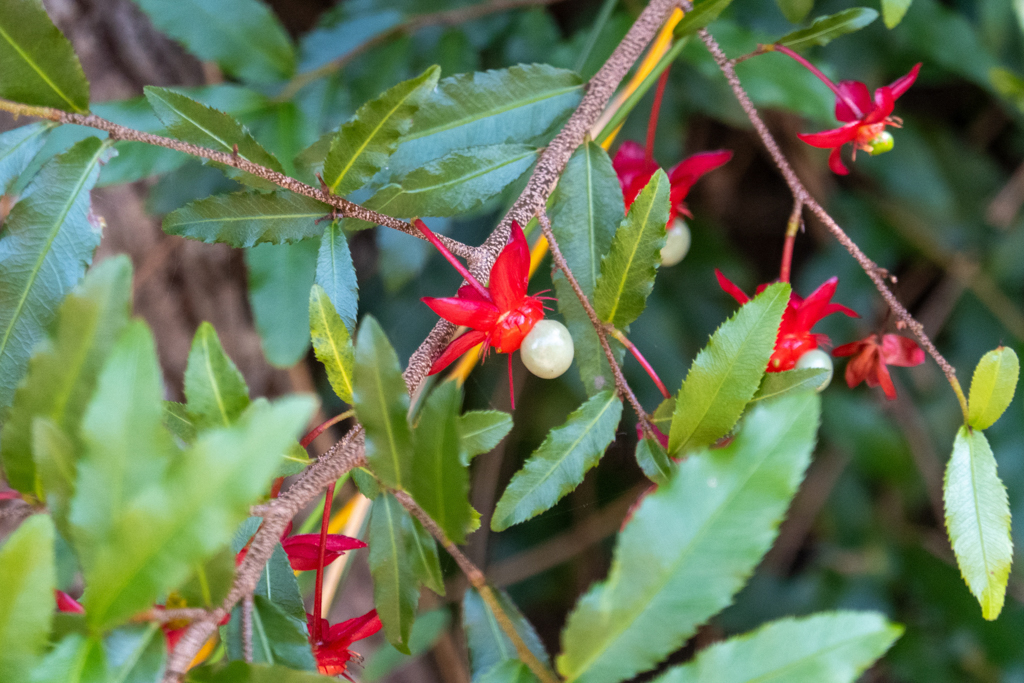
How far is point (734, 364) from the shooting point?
13.8 inches

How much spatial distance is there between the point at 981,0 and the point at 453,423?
913 mm

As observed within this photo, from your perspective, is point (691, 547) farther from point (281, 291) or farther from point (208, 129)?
point (281, 291)

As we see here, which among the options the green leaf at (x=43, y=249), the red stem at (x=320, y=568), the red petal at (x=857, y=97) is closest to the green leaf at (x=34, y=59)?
the green leaf at (x=43, y=249)

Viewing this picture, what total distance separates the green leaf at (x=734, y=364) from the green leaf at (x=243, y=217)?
0.21 metres

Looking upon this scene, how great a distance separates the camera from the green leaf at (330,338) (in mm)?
324

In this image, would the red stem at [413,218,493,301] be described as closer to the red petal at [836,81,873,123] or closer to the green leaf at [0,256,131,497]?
the green leaf at [0,256,131,497]

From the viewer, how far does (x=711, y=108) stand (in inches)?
33.9

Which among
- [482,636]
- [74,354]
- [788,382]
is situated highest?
[74,354]

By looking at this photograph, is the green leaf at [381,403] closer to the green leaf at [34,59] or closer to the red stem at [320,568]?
the red stem at [320,568]

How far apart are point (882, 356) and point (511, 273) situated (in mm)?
269

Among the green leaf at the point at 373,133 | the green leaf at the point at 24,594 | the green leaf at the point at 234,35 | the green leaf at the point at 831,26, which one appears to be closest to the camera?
the green leaf at the point at 24,594

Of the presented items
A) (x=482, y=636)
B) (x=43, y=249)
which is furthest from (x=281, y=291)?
(x=482, y=636)

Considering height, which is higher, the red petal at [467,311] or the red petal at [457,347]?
the red petal at [467,311]

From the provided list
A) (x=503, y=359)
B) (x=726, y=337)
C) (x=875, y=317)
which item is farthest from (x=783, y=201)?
(x=726, y=337)
